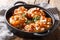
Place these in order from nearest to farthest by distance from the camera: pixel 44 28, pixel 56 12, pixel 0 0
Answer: pixel 44 28, pixel 56 12, pixel 0 0

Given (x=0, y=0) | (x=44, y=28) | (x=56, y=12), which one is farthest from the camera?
(x=0, y=0)

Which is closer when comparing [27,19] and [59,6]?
[27,19]

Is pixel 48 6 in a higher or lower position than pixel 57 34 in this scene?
higher

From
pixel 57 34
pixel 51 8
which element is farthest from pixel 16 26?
pixel 51 8

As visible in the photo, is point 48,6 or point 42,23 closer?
point 42,23

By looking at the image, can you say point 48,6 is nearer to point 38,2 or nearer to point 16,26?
point 38,2

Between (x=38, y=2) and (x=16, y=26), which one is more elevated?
(x=38, y=2)

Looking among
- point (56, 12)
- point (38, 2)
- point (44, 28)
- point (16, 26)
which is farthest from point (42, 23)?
point (38, 2)

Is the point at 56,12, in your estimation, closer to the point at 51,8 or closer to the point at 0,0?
the point at 51,8

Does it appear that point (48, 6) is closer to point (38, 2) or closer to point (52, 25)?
point (38, 2)
